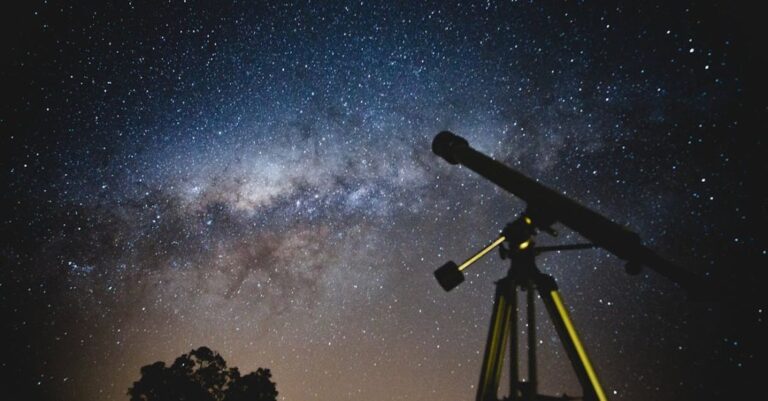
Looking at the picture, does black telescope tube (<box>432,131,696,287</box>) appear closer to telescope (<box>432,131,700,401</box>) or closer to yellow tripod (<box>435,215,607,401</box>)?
telescope (<box>432,131,700,401</box>)

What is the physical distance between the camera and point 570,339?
2053mm

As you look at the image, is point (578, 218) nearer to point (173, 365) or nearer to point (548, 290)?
point (548, 290)

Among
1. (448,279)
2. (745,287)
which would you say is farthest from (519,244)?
(745,287)

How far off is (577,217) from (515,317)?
28.6 inches

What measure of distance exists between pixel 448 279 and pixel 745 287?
1.48 metres

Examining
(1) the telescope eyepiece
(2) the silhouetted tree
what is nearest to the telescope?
(1) the telescope eyepiece

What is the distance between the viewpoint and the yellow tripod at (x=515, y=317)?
79.7 inches

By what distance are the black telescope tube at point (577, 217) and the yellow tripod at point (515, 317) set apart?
0.49 ft

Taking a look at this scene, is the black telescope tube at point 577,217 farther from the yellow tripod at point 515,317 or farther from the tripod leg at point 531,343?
the tripod leg at point 531,343

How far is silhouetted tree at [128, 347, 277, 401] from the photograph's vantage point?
13.8 meters

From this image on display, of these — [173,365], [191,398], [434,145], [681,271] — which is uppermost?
[173,365]

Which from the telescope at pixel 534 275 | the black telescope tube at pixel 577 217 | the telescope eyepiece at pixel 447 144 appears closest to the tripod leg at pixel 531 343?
the telescope at pixel 534 275

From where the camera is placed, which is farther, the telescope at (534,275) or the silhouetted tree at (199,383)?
the silhouetted tree at (199,383)

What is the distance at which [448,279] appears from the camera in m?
2.49
